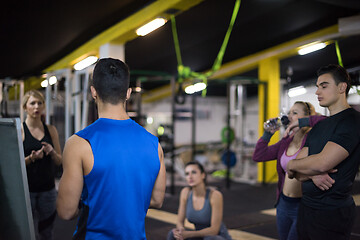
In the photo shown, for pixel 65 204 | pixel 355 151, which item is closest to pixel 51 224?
pixel 65 204

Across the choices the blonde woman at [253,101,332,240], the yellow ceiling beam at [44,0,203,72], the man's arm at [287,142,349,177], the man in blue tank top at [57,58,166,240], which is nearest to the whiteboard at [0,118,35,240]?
the man in blue tank top at [57,58,166,240]

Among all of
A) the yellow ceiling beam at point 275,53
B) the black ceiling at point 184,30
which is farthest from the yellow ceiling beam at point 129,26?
the yellow ceiling beam at point 275,53

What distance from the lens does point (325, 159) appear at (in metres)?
1.51

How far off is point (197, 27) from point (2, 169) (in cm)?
455

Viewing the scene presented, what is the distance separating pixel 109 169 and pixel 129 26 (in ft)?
10.9

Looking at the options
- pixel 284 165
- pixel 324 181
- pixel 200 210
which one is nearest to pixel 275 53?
pixel 200 210

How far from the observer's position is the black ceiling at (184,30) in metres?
4.30

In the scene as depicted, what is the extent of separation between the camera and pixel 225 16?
4.99 meters

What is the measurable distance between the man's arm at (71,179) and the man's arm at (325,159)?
1.00 m

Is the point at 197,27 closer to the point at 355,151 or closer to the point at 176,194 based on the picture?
the point at 176,194

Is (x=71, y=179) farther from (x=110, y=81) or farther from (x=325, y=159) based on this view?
(x=325, y=159)

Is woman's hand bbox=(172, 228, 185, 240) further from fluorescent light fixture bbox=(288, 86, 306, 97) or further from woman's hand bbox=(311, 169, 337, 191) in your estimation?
fluorescent light fixture bbox=(288, 86, 306, 97)

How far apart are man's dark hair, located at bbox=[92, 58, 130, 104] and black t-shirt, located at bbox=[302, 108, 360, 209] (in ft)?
3.09

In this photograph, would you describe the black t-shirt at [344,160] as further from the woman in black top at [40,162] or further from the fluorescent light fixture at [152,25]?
the fluorescent light fixture at [152,25]
